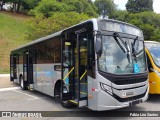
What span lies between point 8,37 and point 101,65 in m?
35.6

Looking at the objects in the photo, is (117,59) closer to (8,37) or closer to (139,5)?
(8,37)

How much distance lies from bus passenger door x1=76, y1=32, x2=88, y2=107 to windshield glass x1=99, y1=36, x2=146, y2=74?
683 millimetres

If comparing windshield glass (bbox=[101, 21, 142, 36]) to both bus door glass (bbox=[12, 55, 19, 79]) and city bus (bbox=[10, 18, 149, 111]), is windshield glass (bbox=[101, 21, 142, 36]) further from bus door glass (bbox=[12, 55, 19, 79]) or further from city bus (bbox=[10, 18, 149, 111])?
bus door glass (bbox=[12, 55, 19, 79])

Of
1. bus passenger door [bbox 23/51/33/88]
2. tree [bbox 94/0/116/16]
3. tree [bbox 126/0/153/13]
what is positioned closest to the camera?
bus passenger door [bbox 23/51/33/88]

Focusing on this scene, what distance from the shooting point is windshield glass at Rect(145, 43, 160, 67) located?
387 inches

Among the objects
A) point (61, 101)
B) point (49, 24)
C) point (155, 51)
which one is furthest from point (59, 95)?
point (49, 24)

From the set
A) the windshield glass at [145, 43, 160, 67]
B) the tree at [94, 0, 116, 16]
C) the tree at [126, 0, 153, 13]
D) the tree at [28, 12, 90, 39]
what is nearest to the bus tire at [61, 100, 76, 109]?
the windshield glass at [145, 43, 160, 67]

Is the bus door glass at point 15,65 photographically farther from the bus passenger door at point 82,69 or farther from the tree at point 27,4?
the tree at point 27,4

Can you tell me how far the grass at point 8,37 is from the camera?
3206 cm

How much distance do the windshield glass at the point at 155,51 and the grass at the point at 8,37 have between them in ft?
70.4

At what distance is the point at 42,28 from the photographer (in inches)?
1206

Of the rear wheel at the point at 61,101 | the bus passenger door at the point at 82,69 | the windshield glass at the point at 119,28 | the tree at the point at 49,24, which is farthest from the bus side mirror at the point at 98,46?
the tree at the point at 49,24

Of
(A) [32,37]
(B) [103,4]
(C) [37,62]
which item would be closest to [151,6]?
(B) [103,4]

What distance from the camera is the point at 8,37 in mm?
40125
